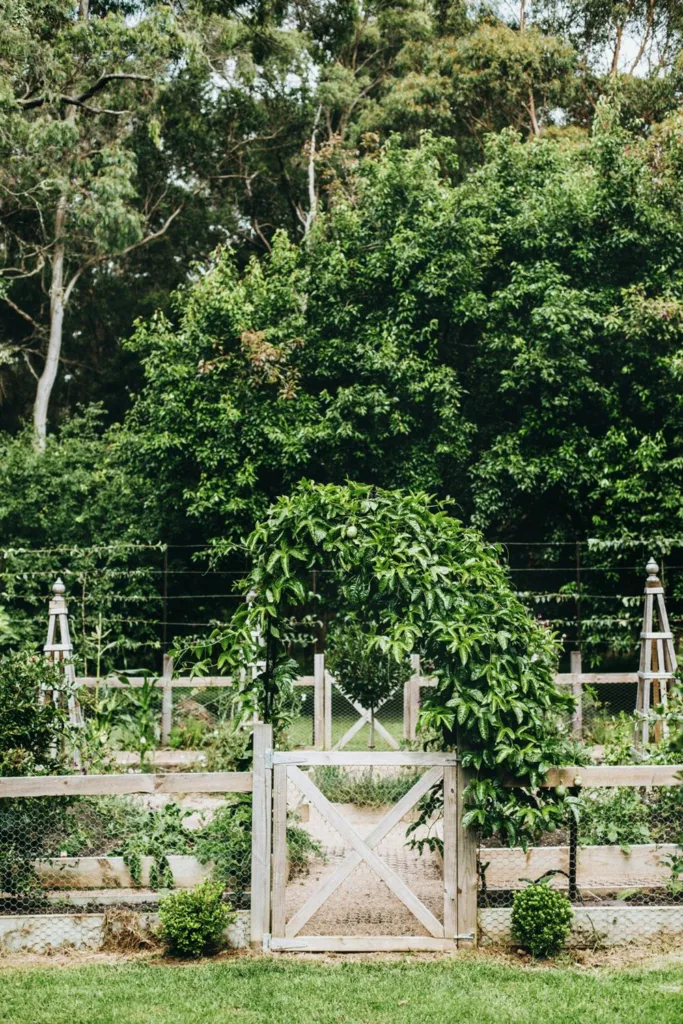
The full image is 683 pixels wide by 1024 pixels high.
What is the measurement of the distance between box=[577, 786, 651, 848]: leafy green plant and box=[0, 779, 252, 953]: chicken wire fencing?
2.37 meters

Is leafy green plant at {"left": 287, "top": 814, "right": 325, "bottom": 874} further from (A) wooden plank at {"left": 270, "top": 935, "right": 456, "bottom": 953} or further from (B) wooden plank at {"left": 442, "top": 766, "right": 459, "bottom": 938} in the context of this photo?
(B) wooden plank at {"left": 442, "top": 766, "right": 459, "bottom": 938}

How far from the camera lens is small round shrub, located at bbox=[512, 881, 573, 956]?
5418mm

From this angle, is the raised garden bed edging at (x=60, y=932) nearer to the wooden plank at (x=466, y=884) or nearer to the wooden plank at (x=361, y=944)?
the wooden plank at (x=361, y=944)

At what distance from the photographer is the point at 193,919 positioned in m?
5.43

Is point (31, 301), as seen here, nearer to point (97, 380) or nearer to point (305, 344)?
point (97, 380)

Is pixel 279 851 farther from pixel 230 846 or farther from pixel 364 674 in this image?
pixel 364 674

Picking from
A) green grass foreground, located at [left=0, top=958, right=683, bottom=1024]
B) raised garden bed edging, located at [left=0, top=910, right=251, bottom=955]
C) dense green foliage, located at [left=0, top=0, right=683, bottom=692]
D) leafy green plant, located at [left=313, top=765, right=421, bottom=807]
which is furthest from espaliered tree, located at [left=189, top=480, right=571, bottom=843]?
dense green foliage, located at [left=0, top=0, right=683, bottom=692]

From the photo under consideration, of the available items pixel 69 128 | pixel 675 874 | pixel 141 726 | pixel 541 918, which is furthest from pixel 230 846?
pixel 69 128

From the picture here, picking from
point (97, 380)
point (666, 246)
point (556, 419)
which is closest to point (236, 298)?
point (556, 419)

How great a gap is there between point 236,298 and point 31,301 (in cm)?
1121

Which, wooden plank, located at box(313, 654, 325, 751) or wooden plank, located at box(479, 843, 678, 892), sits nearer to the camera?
wooden plank, located at box(479, 843, 678, 892)

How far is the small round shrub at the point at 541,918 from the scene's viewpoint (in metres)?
5.42

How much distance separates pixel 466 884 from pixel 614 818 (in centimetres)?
169

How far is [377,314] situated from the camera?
50.5 ft
